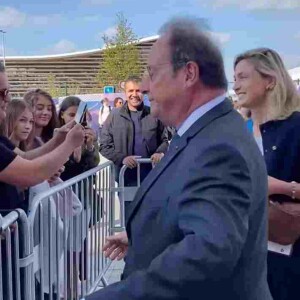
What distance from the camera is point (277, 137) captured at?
2.47 metres

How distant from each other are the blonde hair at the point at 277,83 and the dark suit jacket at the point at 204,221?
1.09 metres

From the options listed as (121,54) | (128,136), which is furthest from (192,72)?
(121,54)

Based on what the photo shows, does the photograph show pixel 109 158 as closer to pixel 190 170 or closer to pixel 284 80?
pixel 284 80

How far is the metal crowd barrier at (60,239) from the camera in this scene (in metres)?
2.34

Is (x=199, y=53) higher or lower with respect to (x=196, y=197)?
higher

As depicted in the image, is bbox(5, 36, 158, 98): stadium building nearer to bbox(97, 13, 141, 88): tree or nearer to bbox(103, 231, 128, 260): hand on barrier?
bbox(97, 13, 141, 88): tree

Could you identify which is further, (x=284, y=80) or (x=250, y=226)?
(x=284, y=80)

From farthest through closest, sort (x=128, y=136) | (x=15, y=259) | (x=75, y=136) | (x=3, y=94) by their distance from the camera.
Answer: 1. (x=128, y=136)
2. (x=75, y=136)
3. (x=3, y=94)
4. (x=15, y=259)

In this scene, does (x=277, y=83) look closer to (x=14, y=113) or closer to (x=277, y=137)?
(x=277, y=137)

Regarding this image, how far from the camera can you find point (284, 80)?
2566mm

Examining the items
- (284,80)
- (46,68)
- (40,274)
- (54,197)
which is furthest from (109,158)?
(46,68)

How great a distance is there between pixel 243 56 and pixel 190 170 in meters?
1.45

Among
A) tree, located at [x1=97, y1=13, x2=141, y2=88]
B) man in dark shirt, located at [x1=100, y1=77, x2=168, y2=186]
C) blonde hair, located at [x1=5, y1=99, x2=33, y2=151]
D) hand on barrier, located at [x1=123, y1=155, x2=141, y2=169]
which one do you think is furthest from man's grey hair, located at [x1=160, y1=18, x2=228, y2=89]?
tree, located at [x1=97, y1=13, x2=141, y2=88]

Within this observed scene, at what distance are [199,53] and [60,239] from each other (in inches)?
78.3
